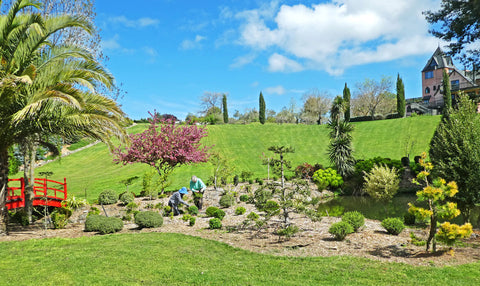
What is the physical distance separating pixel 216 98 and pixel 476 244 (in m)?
82.5

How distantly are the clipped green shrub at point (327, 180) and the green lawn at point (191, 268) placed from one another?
691 inches

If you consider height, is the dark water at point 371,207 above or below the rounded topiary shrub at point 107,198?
below

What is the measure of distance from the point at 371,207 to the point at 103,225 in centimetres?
1468

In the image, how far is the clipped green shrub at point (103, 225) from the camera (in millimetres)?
10922

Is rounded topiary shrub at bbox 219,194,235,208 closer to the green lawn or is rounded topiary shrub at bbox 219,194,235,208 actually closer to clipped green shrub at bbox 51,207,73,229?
clipped green shrub at bbox 51,207,73,229

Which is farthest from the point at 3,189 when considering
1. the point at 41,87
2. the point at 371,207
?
the point at 371,207

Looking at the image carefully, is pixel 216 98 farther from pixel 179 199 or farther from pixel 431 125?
pixel 179 199

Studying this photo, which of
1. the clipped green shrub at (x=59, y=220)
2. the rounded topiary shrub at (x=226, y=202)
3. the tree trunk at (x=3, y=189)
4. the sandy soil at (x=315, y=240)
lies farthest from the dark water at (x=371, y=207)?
the tree trunk at (x=3, y=189)

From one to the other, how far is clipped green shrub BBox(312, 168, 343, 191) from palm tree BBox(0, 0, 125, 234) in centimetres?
1756

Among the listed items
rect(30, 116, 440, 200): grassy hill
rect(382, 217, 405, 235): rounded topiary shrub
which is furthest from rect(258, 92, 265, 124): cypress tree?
rect(382, 217, 405, 235): rounded topiary shrub

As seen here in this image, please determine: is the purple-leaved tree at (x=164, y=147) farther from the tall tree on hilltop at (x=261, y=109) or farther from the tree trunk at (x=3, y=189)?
the tall tree on hilltop at (x=261, y=109)

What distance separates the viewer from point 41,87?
10422 mm

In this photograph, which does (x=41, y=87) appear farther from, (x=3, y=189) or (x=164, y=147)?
(x=164, y=147)

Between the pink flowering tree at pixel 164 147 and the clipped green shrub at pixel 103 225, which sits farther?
the pink flowering tree at pixel 164 147
